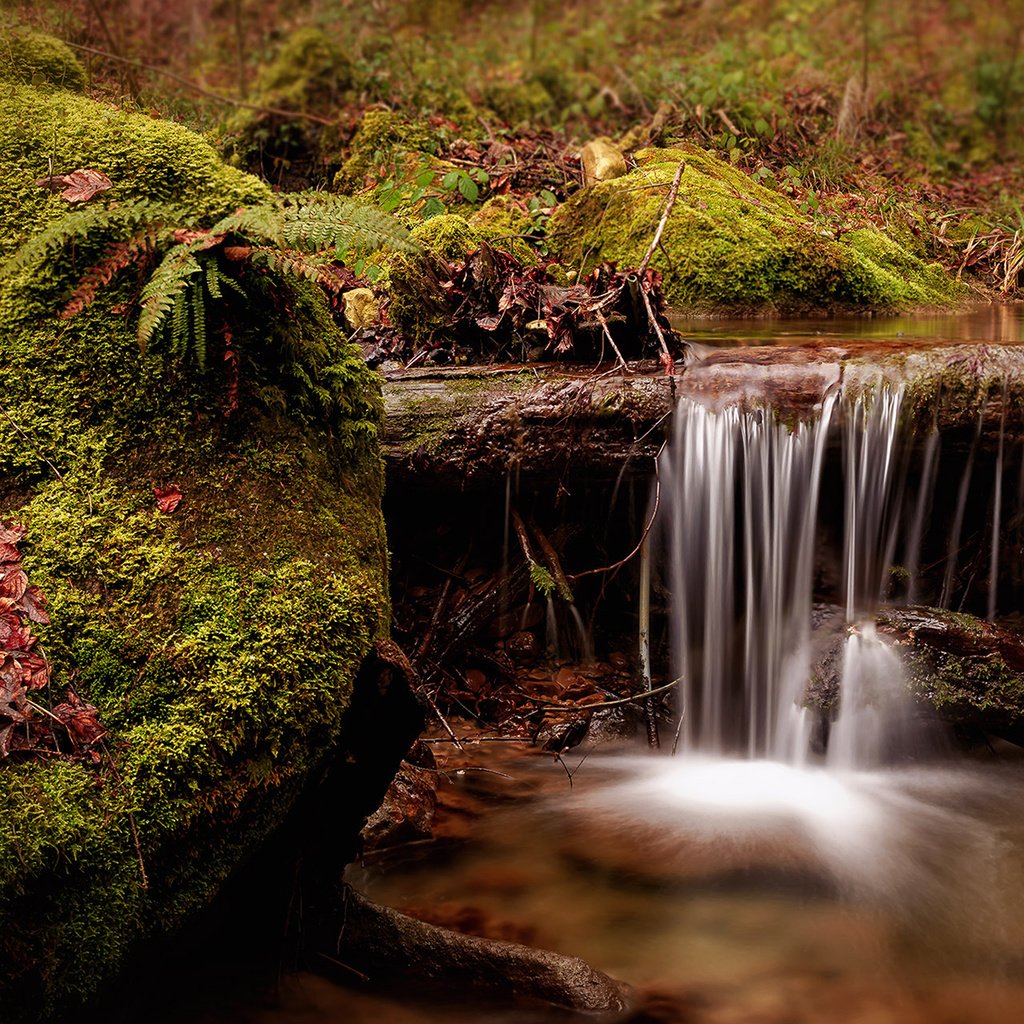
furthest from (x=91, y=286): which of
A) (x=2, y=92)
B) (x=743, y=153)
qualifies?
(x=743, y=153)

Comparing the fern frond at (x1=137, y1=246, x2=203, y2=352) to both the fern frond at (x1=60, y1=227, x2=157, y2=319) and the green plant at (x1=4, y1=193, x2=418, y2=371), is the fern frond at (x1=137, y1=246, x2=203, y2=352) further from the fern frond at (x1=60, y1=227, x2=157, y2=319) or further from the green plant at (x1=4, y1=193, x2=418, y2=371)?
the fern frond at (x1=60, y1=227, x2=157, y2=319)

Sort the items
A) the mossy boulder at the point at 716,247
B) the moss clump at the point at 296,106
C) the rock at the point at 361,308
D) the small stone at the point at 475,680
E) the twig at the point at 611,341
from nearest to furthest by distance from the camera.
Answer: the twig at the point at 611,341
the small stone at the point at 475,680
the rock at the point at 361,308
the mossy boulder at the point at 716,247
the moss clump at the point at 296,106

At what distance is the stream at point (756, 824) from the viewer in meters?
3.15

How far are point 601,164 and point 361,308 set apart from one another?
4.23m

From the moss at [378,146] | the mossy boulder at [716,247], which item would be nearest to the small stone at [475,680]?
the mossy boulder at [716,247]

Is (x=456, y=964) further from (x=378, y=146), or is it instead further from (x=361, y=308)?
(x=378, y=146)

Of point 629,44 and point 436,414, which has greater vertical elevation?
point 629,44

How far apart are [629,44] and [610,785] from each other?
15359mm

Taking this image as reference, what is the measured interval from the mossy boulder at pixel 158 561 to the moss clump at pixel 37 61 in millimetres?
99

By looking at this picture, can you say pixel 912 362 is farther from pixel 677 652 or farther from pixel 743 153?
pixel 743 153

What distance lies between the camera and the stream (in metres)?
3.15

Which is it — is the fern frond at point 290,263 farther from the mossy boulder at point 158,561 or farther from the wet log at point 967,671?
the wet log at point 967,671

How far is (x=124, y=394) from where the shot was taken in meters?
2.79

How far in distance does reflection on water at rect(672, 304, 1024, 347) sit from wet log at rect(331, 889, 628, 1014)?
4033 millimetres
